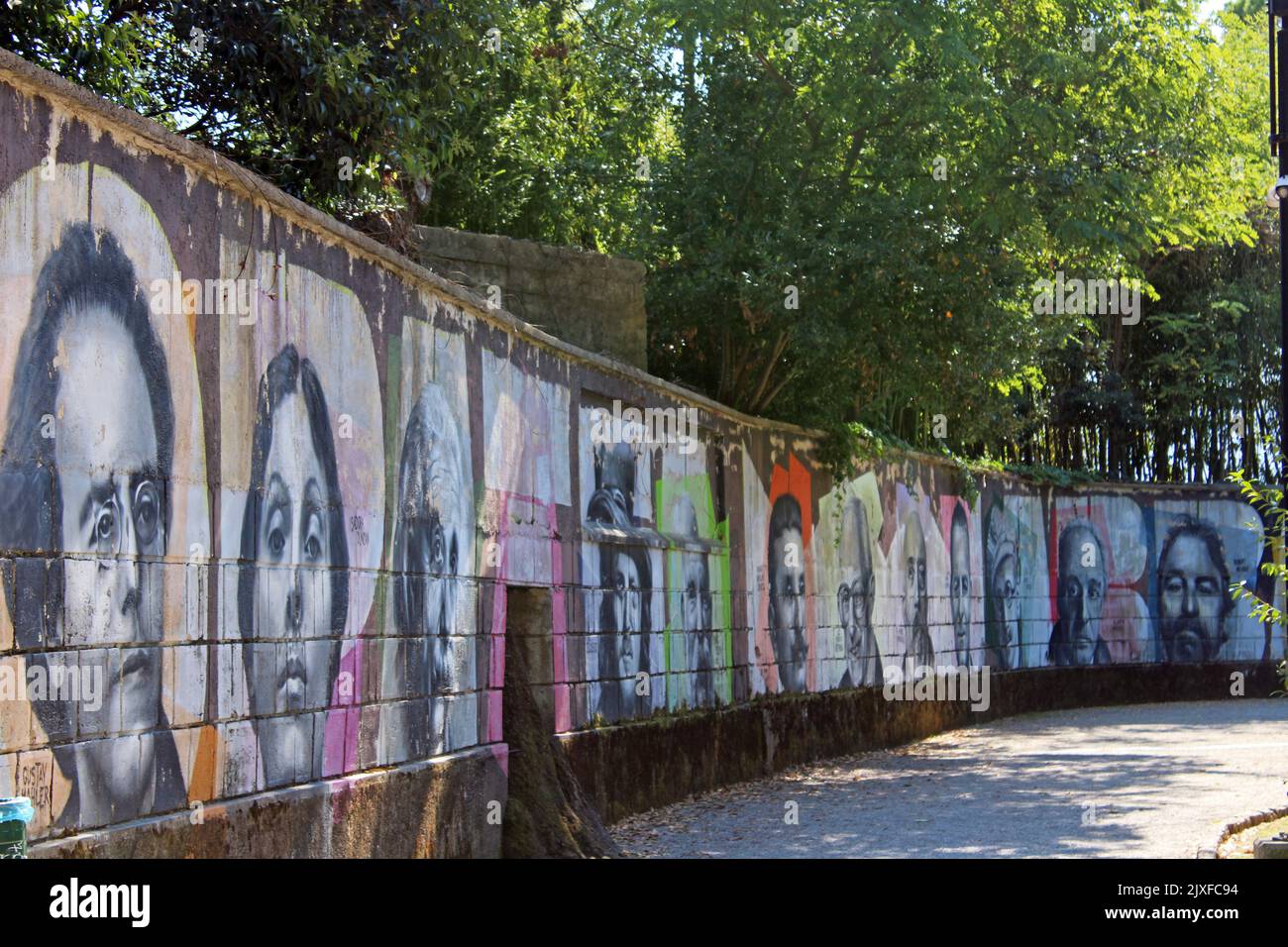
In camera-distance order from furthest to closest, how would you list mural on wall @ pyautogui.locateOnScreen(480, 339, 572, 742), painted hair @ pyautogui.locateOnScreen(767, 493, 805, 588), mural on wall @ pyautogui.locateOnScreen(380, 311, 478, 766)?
painted hair @ pyautogui.locateOnScreen(767, 493, 805, 588) < mural on wall @ pyautogui.locateOnScreen(480, 339, 572, 742) < mural on wall @ pyautogui.locateOnScreen(380, 311, 478, 766)

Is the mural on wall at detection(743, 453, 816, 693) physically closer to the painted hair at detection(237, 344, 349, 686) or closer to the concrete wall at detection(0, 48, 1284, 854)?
the concrete wall at detection(0, 48, 1284, 854)

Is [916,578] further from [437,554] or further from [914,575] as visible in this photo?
[437,554]

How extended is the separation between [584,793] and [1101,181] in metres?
8.44

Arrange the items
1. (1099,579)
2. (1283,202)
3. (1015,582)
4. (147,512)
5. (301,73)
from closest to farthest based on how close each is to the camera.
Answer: (147,512) < (1283,202) < (301,73) < (1015,582) < (1099,579)

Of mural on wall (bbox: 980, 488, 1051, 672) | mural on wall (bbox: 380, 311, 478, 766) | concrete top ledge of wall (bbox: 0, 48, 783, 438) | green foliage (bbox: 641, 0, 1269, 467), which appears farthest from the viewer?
mural on wall (bbox: 980, 488, 1051, 672)

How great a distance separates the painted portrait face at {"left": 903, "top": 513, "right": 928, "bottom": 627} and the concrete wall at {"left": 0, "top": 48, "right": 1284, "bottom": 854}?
5.47 m

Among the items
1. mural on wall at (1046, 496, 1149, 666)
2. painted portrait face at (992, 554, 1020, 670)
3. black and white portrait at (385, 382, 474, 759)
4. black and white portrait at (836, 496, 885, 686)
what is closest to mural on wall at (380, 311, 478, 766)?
black and white portrait at (385, 382, 474, 759)

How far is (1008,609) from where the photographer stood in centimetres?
2617

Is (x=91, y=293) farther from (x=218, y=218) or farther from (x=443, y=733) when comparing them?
(x=443, y=733)

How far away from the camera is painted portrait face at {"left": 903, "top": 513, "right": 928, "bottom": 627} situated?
22391 millimetres

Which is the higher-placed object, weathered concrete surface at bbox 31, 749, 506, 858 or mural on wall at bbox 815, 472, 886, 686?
mural on wall at bbox 815, 472, 886, 686

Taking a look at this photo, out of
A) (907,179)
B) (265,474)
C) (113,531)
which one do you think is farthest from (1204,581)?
(113,531)

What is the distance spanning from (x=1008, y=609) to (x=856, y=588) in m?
6.39
